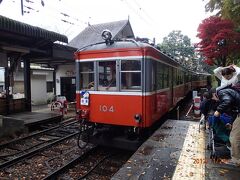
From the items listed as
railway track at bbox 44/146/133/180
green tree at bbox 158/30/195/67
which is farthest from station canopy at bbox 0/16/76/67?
green tree at bbox 158/30/195/67

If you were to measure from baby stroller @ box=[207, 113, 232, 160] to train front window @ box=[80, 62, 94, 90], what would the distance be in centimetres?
349

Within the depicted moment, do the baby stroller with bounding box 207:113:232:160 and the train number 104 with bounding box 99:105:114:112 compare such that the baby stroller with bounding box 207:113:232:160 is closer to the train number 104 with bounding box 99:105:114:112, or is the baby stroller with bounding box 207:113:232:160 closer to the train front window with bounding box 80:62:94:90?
the train number 104 with bounding box 99:105:114:112

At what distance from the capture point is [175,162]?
14.7 ft

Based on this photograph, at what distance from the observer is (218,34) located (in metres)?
13.4

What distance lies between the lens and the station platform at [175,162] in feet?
12.8

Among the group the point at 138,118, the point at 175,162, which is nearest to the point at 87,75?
the point at 138,118

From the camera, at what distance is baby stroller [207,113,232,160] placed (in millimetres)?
4395

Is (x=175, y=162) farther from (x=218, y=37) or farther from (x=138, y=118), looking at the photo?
(x=218, y=37)

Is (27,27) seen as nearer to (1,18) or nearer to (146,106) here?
(1,18)

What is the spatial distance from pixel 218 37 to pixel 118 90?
29.8 feet

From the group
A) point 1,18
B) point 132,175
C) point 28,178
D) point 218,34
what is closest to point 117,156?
point 28,178

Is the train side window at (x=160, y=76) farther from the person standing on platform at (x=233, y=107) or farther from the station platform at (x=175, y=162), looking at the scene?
the person standing on platform at (x=233, y=107)

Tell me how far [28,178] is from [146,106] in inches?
122

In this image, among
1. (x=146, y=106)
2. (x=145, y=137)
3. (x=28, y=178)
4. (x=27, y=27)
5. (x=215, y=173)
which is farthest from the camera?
(x=27, y=27)
